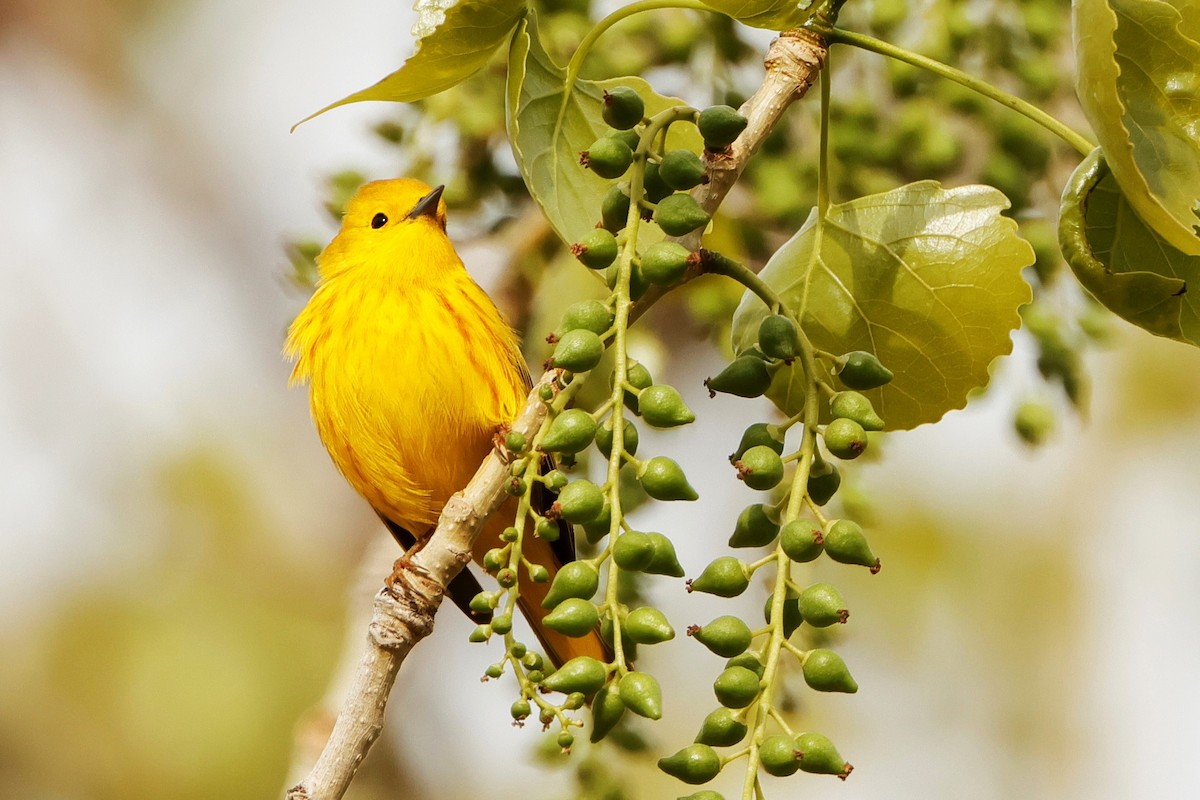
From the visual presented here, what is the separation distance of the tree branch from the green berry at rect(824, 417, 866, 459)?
457mm

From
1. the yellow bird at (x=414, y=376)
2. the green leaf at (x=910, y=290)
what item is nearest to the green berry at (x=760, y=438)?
the green leaf at (x=910, y=290)

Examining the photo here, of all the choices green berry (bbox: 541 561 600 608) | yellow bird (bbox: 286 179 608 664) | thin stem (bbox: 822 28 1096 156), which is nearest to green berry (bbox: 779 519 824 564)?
green berry (bbox: 541 561 600 608)

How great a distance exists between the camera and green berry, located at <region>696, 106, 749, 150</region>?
1.69 meters

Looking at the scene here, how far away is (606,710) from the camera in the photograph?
4.63ft

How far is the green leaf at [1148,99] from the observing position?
4.70ft

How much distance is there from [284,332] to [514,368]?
82 centimetres

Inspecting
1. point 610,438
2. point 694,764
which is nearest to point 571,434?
point 610,438

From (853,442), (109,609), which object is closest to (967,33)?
(853,442)

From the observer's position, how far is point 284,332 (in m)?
3.90

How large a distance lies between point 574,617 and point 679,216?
52 cm

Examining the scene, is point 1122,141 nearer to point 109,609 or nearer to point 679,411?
point 679,411

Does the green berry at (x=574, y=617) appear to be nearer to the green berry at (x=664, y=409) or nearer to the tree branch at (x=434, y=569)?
the green berry at (x=664, y=409)

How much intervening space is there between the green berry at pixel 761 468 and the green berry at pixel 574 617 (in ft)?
0.82

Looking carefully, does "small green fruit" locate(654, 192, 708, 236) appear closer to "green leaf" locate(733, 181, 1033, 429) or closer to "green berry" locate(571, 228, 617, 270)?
"green berry" locate(571, 228, 617, 270)
